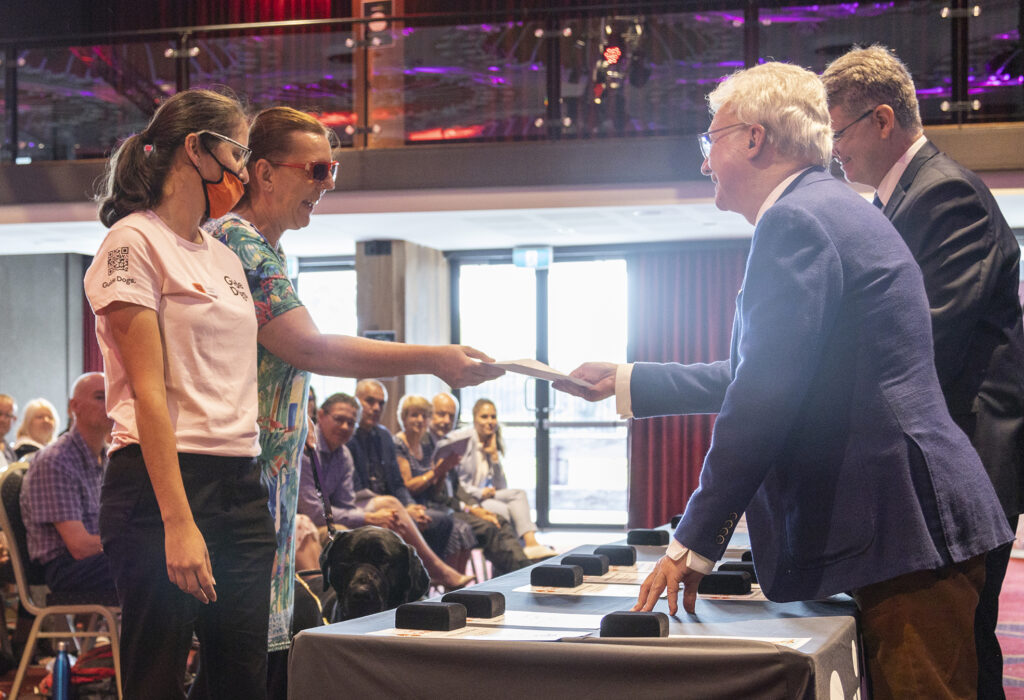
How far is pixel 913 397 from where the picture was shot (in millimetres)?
1521

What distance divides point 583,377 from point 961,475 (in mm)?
773

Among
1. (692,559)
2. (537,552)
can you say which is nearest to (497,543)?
(537,552)

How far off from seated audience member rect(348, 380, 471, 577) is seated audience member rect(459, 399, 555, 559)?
0.78 meters

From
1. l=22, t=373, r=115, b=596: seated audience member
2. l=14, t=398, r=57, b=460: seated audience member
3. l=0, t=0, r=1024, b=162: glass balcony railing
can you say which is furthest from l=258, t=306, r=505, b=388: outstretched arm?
l=0, t=0, r=1024, b=162: glass balcony railing

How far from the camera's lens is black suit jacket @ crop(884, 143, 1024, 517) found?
1897mm

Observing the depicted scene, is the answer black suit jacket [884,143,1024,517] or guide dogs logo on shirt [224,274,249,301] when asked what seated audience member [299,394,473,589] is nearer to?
guide dogs logo on shirt [224,274,249,301]

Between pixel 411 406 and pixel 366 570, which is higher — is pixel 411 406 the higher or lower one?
the lower one

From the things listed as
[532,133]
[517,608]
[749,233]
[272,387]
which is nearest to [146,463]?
[272,387]

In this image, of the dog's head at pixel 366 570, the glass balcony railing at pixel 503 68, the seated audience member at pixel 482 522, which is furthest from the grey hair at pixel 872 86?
the glass balcony railing at pixel 503 68

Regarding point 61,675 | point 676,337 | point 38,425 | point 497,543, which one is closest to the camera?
point 61,675

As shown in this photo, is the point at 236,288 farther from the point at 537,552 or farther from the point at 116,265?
the point at 537,552

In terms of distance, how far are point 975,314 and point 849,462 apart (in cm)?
56

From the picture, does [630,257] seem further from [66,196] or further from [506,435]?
[66,196]

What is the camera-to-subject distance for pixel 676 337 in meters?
11.3
